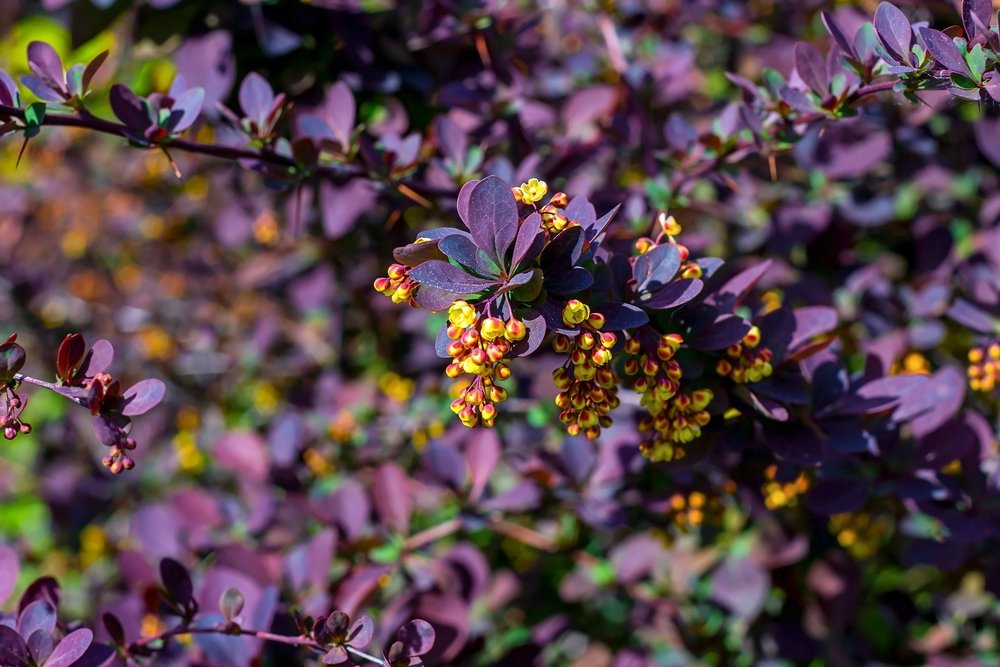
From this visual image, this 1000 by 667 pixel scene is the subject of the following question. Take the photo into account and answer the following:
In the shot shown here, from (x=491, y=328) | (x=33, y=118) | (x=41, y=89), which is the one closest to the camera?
(x=491, y=328)

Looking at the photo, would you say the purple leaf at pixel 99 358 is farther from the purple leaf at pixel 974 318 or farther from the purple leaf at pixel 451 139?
the purple leaf at pixel 974 318

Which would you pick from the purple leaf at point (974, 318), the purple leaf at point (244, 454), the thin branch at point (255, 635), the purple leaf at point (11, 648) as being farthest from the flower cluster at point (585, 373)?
the purple leaf at point (244, 454)

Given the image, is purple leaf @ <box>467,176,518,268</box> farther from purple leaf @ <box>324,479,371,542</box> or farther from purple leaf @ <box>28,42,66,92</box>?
purple leaf @ <box>324,479,371,542</box>

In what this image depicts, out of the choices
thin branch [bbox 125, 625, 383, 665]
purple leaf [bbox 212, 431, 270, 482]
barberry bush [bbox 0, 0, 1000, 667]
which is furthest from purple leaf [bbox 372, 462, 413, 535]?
thin branch [bbox 125, 625, 383, 665]

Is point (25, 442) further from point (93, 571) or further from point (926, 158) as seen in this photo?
point (926, 158)

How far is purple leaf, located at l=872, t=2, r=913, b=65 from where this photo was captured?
3.41ft

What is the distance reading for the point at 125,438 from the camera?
1.05m

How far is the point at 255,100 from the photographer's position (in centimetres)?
133

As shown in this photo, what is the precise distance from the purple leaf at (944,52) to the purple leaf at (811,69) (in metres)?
0.22

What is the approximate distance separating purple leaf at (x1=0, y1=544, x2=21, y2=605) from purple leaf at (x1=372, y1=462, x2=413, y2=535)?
2.00ft

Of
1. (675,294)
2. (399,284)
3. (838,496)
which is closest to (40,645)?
(399,284)

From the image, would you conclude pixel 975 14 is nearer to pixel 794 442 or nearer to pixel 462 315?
pixel 794 442

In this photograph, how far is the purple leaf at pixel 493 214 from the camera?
93 centimetres

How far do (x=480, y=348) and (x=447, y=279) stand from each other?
0.09 m
